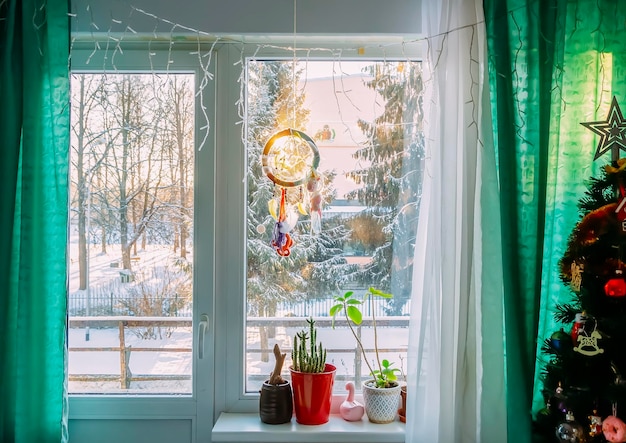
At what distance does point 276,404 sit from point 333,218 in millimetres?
695

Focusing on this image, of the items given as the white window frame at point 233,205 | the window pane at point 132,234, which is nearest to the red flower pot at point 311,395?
the white window frame at point 233,205

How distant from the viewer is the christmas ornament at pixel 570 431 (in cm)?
145

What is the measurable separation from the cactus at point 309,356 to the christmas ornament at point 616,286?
0.93m

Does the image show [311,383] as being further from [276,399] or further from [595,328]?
[595,328]

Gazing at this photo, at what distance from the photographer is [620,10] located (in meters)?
1.75

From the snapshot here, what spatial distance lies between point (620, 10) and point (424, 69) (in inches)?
24.7

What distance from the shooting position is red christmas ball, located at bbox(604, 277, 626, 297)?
4.52 ft

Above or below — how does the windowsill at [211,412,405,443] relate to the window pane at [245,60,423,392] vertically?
below

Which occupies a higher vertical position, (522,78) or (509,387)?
(522,78)

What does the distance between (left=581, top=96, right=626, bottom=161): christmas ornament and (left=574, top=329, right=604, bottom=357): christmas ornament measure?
536mm

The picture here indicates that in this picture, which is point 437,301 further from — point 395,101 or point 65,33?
point 65,33

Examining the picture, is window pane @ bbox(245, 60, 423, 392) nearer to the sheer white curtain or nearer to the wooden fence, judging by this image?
the wooden fence

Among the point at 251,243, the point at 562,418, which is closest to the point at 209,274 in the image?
the point at 251,243

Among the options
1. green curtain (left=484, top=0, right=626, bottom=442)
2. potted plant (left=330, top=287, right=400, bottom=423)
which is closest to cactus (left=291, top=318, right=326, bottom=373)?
potted plant (left=330, top=287, right=400, bottom=423)
